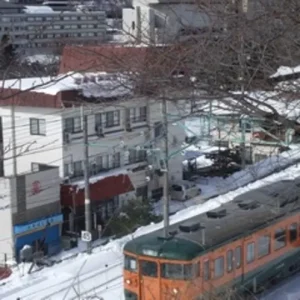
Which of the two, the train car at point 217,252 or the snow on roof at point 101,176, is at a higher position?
the train car at point 217,252

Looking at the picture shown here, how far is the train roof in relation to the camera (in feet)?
25.5

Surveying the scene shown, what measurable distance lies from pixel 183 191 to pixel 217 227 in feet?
31.5

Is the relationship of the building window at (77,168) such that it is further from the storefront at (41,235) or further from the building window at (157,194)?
the building window at (157,194)

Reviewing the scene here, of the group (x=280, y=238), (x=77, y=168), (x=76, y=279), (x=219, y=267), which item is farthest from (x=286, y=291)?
(x=77, y=168)

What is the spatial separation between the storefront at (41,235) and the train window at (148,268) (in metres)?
5.69

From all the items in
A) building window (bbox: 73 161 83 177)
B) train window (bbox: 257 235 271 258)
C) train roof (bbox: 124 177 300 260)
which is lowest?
building window (bbox: 73 161 83 177)

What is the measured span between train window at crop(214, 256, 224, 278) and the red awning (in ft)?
24.3

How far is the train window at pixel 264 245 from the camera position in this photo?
27.9 ft

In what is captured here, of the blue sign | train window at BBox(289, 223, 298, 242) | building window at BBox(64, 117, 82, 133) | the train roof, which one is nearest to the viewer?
the train roof

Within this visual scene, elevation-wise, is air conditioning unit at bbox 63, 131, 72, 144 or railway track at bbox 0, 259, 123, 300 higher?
air conditioning unit at bbox 63, 131, 72, 144

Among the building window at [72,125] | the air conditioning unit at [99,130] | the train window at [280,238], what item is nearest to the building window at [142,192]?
the air conditioning unit at [99,130]

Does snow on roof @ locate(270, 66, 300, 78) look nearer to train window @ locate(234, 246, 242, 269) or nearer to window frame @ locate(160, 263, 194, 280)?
window frame @ locate(160, 263, 194, 280)

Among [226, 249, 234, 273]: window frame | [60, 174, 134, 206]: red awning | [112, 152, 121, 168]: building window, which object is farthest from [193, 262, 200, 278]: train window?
[112, 152, 121, 168]: building window

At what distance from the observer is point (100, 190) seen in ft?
51.0
